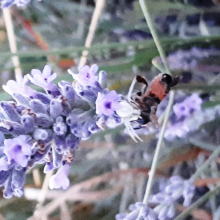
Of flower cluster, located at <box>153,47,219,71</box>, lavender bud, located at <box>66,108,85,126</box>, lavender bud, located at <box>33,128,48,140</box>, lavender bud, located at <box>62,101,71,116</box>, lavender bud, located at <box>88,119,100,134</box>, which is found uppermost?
flower cluster, located at <box>153,47,219,71</box>

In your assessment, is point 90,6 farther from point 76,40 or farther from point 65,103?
point 65,103

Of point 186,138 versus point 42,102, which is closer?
point 42,102

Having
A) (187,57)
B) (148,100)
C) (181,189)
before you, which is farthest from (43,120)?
(187,57)

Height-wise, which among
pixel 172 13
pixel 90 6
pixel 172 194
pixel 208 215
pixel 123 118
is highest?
pixel 90 6

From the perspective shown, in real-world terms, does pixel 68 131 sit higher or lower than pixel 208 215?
higher

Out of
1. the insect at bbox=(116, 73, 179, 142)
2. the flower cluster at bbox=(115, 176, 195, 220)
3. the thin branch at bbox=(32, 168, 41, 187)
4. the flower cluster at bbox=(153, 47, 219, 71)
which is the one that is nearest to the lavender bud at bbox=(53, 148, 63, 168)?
the insect at bbox=(116, 73, 179, 142)

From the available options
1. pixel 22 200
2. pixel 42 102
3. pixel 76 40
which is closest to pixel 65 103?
pixel 42 102

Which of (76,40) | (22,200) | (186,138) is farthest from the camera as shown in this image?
(22,200)

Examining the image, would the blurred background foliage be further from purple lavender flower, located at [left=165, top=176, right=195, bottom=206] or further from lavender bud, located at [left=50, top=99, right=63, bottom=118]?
lavender bud, located at [left=50, top=99, right=63, bottom=118]
